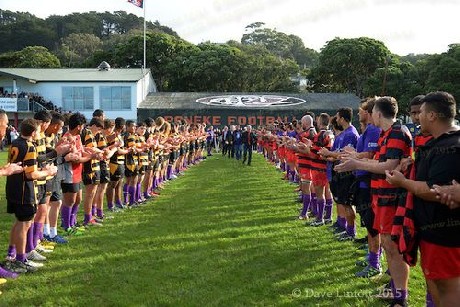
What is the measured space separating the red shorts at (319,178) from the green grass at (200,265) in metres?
0.98

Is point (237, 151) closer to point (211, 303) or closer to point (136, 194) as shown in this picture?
point (136, 194)

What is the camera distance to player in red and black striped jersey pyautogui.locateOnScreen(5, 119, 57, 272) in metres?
6.31

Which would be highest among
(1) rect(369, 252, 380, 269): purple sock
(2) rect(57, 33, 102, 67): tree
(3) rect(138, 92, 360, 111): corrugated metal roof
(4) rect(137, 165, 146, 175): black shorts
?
(2) rect(57, 33, 102, 67): tree

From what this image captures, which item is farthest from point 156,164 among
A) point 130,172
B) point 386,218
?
point 386,218

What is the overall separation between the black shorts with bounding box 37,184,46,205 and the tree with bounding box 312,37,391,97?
49.1 meters

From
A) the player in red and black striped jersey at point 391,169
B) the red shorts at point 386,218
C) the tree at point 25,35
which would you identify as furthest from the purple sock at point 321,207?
the tree at point 25,35

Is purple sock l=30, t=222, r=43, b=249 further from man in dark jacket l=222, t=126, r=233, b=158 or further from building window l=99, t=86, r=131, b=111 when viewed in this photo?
building window l=99, t=86, r=131, b=111

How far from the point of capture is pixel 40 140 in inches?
287

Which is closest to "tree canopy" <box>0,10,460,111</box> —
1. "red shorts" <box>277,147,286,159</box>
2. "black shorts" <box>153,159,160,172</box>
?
"red shorts" <box>277,147,286,159</box>

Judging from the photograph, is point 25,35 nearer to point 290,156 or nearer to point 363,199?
point 290,156

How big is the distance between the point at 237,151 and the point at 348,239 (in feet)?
61.7

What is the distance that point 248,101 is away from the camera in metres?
43.7

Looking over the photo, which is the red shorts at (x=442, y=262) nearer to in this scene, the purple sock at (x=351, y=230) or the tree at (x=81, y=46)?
the purple sock at (x=351, y=230)

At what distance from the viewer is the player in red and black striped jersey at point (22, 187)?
6.31 metres
